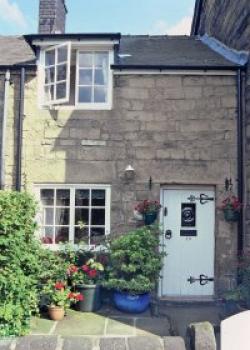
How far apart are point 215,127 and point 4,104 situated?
4542mm

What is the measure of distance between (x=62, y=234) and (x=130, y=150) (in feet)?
7.56

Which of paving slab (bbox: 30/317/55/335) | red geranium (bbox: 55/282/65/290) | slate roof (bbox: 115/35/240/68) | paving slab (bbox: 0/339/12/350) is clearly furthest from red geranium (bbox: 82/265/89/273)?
slate roof (bbox: 115/35/240/68)

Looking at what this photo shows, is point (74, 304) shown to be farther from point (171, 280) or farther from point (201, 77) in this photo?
point (201, 77)

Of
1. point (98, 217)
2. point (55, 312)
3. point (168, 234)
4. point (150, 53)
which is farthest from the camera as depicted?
point (150, 53)

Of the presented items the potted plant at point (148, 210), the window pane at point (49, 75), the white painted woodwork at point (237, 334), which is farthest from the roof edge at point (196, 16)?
the white painted woodwork at point (237, 334)

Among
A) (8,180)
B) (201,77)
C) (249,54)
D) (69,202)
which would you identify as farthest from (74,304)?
(249,54)

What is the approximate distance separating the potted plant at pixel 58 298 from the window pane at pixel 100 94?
393 cm

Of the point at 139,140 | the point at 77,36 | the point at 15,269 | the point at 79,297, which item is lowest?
the point at 79,297

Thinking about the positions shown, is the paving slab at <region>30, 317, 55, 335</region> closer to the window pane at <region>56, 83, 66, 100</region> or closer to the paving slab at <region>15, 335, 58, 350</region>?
Result: the paving slab at <region>15, 335, 58, 350</region>

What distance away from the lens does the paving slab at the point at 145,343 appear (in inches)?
195

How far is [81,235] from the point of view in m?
7.82

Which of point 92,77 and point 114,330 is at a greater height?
point 92,77

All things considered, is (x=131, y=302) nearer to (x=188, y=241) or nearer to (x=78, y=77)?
(x=188, y=241)

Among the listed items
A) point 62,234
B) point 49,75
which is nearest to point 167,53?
point 49,75
